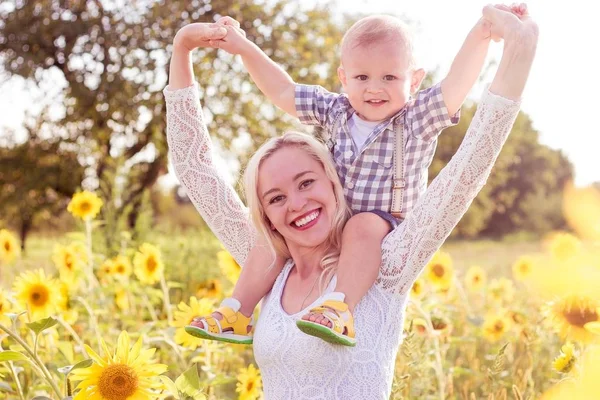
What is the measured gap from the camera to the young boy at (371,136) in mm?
1755

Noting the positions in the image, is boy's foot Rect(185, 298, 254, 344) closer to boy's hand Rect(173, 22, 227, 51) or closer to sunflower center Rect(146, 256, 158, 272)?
boy's hand Rect(173, 22, 227, 51)

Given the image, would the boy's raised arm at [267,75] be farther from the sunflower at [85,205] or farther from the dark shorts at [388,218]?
the sunflower at [85,205]

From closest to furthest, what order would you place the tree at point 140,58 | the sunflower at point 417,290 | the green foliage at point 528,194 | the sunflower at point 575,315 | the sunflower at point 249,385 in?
the sunflower at point 575,315 < the sunflower at point 249,385 < the sunflower at point 417,290 < the tree at point 140,58 < the green foliage at point 528,194

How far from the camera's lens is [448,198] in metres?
1.61

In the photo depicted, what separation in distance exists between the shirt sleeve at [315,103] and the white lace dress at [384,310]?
51 cm

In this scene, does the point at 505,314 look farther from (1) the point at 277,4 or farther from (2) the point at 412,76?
(1) the point at 277,4

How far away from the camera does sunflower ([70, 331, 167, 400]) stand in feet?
5.68

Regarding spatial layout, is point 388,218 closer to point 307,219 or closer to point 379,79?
point 307,219

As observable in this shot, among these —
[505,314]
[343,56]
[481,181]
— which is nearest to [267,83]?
[343,56]

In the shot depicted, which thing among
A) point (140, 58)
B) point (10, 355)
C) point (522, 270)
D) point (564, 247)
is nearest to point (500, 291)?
point (522, 270)

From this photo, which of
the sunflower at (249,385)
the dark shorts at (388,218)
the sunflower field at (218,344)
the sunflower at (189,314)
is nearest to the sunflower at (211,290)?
the sunflower field at (218,344)

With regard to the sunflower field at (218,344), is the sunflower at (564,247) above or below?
above

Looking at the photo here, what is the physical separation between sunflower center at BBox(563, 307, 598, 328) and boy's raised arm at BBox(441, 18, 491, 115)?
31.7 inches

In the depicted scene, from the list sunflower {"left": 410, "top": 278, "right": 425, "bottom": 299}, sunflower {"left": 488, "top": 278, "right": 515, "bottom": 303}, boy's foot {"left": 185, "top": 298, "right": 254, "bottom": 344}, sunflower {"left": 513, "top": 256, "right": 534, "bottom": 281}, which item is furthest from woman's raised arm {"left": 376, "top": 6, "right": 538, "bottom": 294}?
sunflower {"left": 513, "top": 256, "right": 534, "bottom": 281}
